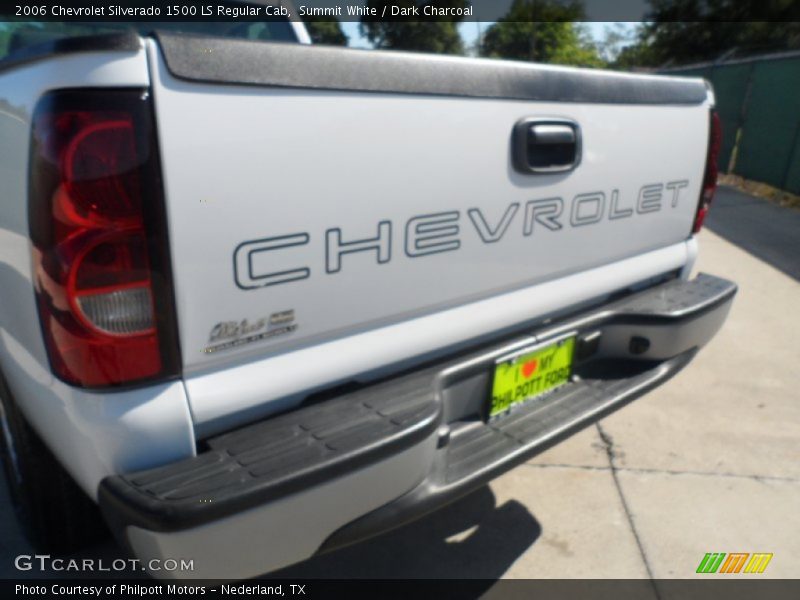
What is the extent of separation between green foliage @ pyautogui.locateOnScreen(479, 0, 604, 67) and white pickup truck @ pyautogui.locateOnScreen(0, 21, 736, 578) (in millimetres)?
47767

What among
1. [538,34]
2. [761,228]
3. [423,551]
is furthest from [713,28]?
[423,551]

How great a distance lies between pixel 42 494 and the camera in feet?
6.26

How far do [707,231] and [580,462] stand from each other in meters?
5.26

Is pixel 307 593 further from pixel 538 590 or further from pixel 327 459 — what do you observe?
pixel 327 459

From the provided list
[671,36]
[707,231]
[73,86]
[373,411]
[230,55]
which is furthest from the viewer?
[671,36]

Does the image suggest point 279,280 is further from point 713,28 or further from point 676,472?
point 713,28

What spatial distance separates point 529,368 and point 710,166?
4.05ft

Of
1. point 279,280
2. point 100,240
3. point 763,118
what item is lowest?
point 763,118

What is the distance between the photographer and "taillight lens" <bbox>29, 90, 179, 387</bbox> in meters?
1.17

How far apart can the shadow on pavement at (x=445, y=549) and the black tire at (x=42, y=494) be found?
2.14ft

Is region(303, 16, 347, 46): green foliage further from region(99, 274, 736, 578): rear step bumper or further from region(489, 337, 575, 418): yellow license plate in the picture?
region(489, 337, 575, 418): yellow license plate

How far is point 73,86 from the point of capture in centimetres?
116

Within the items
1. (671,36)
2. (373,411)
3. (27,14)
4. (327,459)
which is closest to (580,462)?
(373,411)

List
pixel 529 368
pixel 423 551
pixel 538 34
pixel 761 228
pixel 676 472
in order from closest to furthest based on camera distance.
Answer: pixel 529 368, pixel 423 551, pixel 676 472, pixel 761 228, pixel 538 34
